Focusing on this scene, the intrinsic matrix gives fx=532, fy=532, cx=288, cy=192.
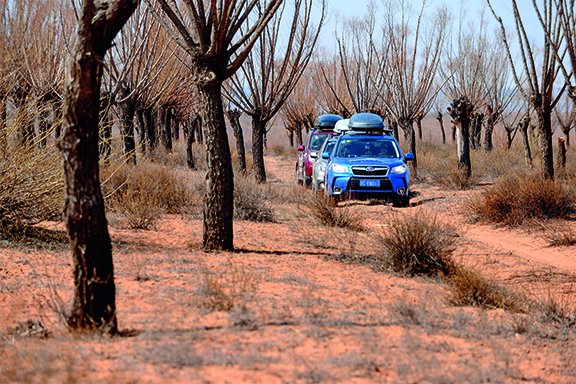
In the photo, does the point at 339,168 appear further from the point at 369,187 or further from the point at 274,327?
the point at 274,327

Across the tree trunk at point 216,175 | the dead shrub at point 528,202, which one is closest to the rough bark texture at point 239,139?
the dead shrub at point 528,202

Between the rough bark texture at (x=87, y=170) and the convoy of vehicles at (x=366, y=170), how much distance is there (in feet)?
26.0

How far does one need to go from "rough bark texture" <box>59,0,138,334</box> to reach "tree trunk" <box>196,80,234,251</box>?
3.18 metres

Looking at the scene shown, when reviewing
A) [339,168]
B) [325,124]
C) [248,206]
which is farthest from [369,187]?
[325,124]

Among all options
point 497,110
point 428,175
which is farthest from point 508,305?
point 497,110

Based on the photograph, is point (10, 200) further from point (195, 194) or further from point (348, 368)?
point (348, 368)

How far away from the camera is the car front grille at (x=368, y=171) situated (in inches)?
469

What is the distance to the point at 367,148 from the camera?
42.5 feet

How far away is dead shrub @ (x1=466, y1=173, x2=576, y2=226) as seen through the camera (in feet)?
34.0

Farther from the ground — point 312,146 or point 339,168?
point 312,146

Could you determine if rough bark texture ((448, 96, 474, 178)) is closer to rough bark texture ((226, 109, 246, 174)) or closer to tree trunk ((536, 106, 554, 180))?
tree trunk ((536, 106, 554, 180))

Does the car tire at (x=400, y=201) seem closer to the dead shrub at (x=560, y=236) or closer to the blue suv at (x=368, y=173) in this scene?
the blue suv at (x=368, y=173)

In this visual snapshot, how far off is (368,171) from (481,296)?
6.84 m

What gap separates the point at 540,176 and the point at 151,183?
803 centimetres
